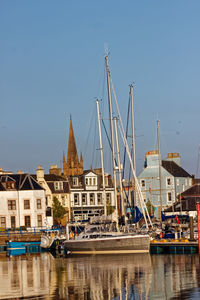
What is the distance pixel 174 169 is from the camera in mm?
114750

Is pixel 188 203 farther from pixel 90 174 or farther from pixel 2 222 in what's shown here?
pixel 2 222

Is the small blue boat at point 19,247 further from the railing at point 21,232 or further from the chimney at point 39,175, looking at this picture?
the chimney at point 39,175

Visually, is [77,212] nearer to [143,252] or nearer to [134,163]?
[134,163]

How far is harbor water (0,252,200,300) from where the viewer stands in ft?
122

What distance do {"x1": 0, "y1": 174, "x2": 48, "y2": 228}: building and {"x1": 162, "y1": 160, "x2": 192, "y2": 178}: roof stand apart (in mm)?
27258

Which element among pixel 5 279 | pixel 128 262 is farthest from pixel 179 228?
pixel 5 279

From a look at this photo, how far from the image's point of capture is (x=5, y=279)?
153 ft

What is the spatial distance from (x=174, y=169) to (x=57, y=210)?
23281mm

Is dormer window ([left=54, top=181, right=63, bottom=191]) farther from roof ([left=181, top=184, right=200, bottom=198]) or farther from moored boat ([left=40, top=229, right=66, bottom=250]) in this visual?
moored boat ([left=40, top=229, right=66, bottom=250])

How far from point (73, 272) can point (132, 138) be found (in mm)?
24104

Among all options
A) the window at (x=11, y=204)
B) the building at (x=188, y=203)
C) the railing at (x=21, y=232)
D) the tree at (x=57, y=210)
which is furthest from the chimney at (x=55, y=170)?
the railing at (x=21, y=232)

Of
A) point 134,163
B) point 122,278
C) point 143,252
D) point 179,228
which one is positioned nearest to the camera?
point 122,278

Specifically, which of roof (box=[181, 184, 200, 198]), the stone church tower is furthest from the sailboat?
the stone church tower

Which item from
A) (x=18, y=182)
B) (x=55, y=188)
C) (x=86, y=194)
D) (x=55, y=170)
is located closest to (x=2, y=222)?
(x=18, y=182)
